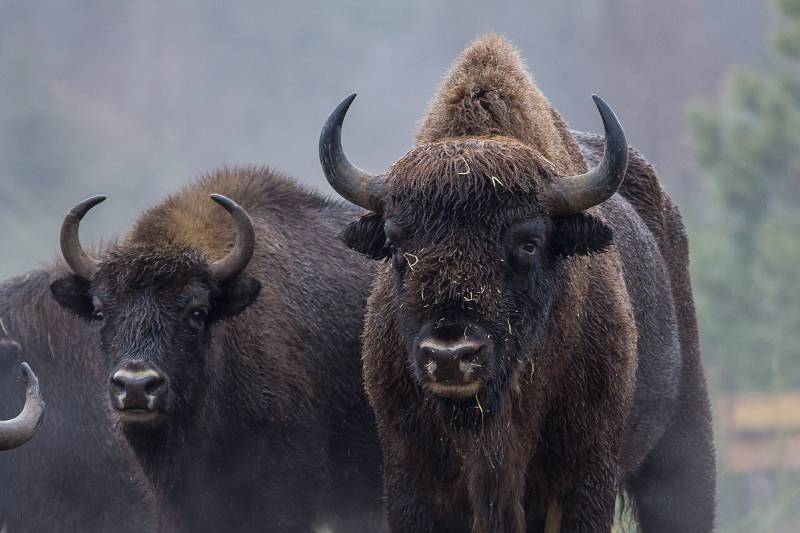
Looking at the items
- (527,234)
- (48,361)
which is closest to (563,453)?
(527,234)

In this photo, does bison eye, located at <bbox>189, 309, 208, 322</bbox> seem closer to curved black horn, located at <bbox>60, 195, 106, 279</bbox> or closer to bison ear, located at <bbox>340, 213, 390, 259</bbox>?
curved black horn, located at <bbox>60, 195, 106, 279</bbox>

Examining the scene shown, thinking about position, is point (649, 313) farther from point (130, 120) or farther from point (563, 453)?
point (130, 120)

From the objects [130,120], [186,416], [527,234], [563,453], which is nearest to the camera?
[527,234]

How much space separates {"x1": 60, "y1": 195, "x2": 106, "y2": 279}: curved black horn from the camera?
7773mm

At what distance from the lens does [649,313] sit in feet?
25.6

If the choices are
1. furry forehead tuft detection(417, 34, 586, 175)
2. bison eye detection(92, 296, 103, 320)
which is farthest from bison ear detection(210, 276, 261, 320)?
furry forehead tuft detection(417, 34, 586, 175)

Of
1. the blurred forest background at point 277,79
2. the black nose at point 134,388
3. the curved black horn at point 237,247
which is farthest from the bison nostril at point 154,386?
the blurred forest background at point 277,79

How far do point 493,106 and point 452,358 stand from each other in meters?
1.61

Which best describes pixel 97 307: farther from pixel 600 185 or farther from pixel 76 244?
pixel 600 185

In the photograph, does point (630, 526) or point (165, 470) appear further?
point (630, 526)

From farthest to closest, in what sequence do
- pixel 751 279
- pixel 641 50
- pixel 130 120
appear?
1. pixel 130 120
2. pixel 641 50
3. pixel 751 279

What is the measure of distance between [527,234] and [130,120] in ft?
139

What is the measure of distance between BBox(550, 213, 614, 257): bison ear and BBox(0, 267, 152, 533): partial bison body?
11.9ft

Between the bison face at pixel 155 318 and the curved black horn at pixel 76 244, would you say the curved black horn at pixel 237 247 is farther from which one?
the curved black horn at pixel 76 244
